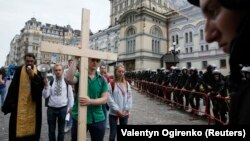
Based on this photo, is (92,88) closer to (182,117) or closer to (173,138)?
(173,138)

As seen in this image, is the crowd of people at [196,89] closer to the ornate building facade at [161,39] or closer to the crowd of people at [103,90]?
the crowd of people at [103,90]

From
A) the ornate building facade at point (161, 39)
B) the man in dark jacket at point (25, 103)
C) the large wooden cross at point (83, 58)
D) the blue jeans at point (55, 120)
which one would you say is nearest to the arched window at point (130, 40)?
the ornate building facade at point (161, 39)

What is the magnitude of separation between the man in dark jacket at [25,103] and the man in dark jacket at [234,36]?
4.06m

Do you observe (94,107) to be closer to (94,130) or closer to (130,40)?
(94,130)

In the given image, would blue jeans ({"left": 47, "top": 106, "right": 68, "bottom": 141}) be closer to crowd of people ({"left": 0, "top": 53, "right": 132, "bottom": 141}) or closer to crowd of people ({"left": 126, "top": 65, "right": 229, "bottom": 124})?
crowd of people ({"left": 0, "top": 53, "right": 132, "bottom": 141})

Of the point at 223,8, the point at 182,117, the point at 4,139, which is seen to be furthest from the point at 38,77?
the point at 182,117

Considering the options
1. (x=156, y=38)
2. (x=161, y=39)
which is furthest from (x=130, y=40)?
(x=161, y=39)

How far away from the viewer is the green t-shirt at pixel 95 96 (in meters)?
3.70

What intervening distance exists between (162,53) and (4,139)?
4089cm

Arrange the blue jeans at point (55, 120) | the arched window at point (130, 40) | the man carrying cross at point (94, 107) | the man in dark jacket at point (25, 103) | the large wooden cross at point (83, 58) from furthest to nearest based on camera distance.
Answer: the arched window at point (130, 40) → the blue jeans at point (55, 120) → the man in dark jacket at point (25, 103) → the man carrying cross at point (94, 107) → the large wooden cross at point (83, 58)

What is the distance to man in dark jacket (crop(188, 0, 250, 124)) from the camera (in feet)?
2.51

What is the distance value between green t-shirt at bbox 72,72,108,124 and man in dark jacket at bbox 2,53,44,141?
1.18 meters

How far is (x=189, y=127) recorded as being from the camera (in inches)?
55.2

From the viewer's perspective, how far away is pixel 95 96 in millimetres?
3824
